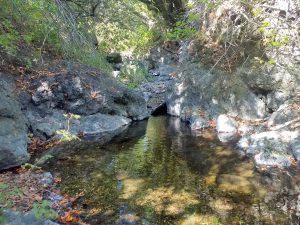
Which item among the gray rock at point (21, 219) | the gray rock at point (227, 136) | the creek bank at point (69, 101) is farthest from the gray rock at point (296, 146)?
the gray rock at point (21, 219)

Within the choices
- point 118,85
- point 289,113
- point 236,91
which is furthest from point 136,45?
point 289,113

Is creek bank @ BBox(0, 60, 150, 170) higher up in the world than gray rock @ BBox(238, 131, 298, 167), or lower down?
higher up

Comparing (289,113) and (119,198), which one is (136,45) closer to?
(289,113)

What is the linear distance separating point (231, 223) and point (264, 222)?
1.79ft

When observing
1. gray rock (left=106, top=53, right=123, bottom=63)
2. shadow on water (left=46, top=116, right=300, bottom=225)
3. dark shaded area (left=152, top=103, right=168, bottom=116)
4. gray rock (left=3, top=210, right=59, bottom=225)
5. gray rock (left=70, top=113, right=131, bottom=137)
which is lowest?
shadow on water (left=46, top=116, right=300, bottom=225)

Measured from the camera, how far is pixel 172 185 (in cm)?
698

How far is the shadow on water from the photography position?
569cm

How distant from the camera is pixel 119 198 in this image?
251 inches

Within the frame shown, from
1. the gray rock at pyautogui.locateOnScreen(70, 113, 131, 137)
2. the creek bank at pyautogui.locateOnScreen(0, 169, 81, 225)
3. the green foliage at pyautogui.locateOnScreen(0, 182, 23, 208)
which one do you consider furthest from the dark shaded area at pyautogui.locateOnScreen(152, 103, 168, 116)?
the green foliage at pyautogui.locateOnScreen(0, 182, 23, 208)

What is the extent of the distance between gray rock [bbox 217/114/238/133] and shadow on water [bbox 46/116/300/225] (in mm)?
1416

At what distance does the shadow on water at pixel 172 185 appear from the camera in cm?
569

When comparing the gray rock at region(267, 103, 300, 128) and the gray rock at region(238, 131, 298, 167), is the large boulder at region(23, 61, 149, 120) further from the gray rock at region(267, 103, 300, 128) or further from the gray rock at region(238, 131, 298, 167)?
the gray rock at region(267, 103, 300, 128)

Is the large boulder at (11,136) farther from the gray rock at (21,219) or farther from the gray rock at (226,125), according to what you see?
the gray rock at (226,125)

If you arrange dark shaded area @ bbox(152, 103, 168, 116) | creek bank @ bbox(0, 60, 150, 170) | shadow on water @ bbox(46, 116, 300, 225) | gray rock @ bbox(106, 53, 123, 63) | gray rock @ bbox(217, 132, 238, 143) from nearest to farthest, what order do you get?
shadow on water @ bbox(46, 116, 300, 225) < creek bank @ bbox(0, 60, 150, 170) < gray rock @ bbox(217, 132, 238, 143) < dark shaded area @ bbox(152, 103, 168, 116) < gray rock @ bbox(106, 53, 123, 63)
